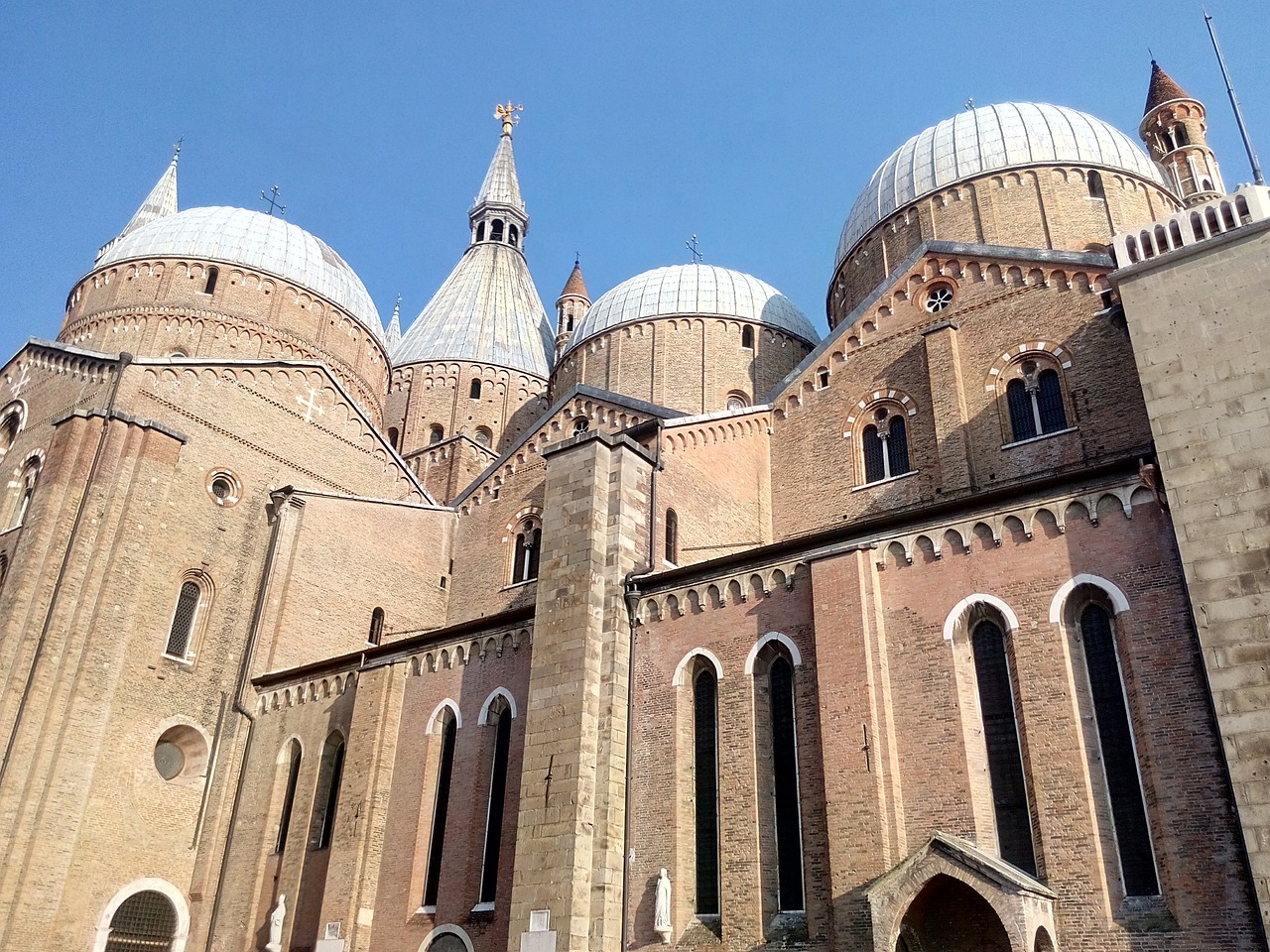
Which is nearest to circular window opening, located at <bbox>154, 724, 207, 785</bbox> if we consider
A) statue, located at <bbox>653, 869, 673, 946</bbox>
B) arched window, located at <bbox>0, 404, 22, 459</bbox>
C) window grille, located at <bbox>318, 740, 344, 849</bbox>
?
window grille, located at <bbox>318, 740, 344, 849</bbox>

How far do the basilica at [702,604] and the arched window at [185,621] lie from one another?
14cm

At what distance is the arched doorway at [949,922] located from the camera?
11.3m

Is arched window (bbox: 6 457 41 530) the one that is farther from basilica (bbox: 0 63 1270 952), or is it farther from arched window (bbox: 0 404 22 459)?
arched window (bbox: 0 404 22 459)

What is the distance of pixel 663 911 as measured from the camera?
1342cm

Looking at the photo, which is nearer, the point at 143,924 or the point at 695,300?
the point at 143,924

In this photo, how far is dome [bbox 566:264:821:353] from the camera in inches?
1103

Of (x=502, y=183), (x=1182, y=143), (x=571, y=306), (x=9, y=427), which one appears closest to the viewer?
(x=9, y=427)

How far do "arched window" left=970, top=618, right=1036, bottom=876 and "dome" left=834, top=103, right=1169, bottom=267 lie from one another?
14132 millimetres

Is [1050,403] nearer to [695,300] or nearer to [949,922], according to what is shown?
[949,922]

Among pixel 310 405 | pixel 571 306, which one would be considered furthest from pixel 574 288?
pixel 310 405

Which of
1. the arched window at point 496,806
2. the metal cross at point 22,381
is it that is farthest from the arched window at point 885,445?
the metal cross at point 22,381

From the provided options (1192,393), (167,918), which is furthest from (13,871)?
(1192,393)

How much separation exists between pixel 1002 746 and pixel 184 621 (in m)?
15.1

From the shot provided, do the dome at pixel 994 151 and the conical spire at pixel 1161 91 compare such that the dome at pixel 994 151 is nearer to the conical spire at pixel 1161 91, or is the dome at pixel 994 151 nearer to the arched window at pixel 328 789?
the conical spire at pixel 1161 91
